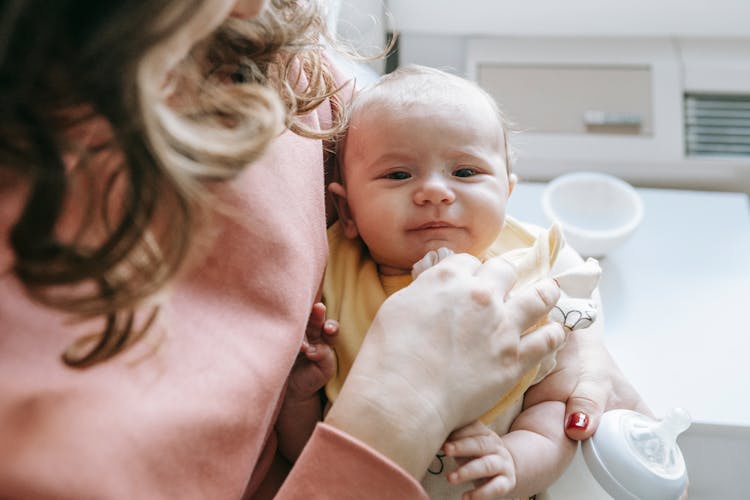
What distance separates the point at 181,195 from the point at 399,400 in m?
0.26

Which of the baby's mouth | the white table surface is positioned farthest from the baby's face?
the white table surface

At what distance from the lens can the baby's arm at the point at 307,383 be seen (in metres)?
0.76

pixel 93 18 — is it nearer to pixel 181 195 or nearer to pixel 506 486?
pixel 181 195

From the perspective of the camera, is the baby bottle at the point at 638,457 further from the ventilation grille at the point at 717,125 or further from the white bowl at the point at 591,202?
the ventilation grille at the point at 717,125

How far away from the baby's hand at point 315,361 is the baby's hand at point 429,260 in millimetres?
105

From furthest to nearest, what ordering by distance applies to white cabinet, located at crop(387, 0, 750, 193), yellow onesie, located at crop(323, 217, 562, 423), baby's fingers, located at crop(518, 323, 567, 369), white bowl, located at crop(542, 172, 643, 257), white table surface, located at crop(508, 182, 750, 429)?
1. white cabinet, located at crop(387, 0, 750, 193)
2. white bowl, located at crop(542, 172, 643, 257)
3. white table surface, located at crop(508, 182, 750, 429)
4. yellow onesie, located at crop(323, 217, 562, 423)
5. baby's fingers, located at crop(518, 323, 567, 369)

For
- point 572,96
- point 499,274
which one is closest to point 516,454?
point 499,274

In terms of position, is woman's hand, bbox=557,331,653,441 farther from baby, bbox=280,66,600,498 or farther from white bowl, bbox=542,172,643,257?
white bowl, bbox=542,172,643,257

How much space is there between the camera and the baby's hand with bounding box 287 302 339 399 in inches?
29.9

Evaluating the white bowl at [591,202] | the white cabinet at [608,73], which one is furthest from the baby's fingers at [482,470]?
the white cabinet at [608,73]

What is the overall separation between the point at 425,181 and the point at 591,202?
1.84ft

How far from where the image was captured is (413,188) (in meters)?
0.84

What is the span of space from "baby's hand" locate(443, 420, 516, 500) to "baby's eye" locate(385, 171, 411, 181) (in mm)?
308

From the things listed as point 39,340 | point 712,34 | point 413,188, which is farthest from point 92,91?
point 712,34
